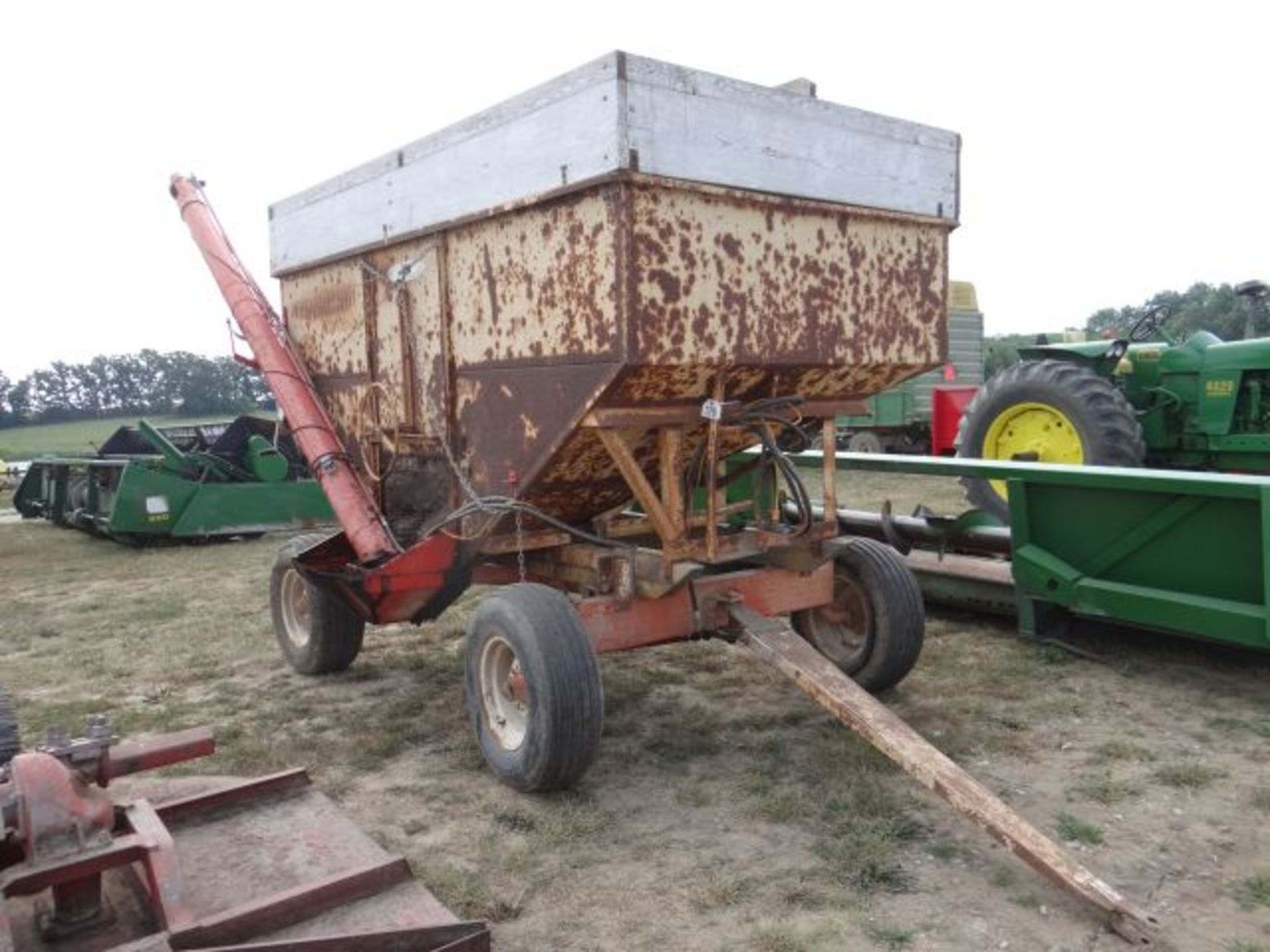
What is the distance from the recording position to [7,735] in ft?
8.79

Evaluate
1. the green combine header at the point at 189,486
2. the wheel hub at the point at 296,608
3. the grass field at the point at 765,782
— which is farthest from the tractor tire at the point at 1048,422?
the green combine header at the point at 189,486

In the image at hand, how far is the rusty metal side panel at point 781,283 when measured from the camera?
10.9ft

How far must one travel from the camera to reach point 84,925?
2.24m

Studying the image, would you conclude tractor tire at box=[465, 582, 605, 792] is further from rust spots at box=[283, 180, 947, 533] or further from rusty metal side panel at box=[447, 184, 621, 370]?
rusty metal side panel at box=[447, 184, 621, 370]

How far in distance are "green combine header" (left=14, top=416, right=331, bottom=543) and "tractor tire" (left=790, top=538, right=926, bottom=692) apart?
22.4 ft

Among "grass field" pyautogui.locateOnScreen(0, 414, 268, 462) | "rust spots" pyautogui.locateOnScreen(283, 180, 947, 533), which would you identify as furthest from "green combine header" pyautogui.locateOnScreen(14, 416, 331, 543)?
"grass field" pyautogui.locateOnScreen(0, 414, 268, 462)

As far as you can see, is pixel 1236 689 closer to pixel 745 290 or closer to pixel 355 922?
pixel 745 290

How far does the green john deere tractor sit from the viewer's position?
6.62m

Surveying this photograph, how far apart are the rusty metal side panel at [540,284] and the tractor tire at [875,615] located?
1.64 meters

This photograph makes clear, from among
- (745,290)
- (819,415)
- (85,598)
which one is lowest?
(85,598)

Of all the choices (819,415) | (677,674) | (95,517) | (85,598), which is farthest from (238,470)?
(819,415)

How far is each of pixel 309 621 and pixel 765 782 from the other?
2.57 metres

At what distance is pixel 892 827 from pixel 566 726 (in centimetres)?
105

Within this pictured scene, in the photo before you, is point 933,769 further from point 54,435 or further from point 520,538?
point 54,435
